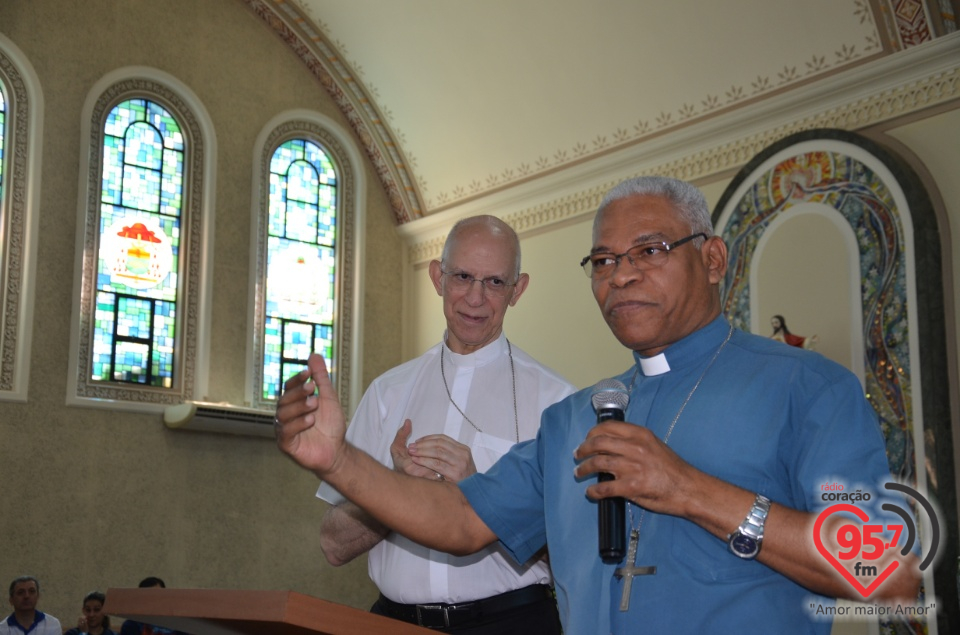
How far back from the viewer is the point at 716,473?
2.06 metres

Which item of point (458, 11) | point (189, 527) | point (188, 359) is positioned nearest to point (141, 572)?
point (189, 527)

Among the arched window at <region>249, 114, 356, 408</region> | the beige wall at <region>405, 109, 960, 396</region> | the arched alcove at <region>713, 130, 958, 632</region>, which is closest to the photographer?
the arched alcove at <region>713, 130, 958, 632</region>

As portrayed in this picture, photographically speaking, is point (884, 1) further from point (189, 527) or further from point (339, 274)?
point (189, 527)

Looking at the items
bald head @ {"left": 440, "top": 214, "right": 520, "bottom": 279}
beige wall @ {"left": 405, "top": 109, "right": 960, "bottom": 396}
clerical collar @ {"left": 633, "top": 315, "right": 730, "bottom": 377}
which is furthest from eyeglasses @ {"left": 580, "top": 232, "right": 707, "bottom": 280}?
beige wall @ {"left": 405, "top": 109, "right": 960, "bottom": 396}

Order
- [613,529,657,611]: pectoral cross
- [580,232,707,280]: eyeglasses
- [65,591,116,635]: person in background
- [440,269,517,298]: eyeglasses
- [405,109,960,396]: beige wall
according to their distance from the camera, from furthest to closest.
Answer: [65,591,116,635]: person in background
[405,109,960,396]: beige wall
[440,269,517,298]: eyeglasses
[580,232,707,280]: eyeglasses
[613,529,657,611]: pectoral cross

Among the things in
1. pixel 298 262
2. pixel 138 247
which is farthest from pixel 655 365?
pixel 298 262

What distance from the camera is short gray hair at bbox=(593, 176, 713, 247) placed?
2332 mm

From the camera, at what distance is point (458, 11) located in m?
10.2

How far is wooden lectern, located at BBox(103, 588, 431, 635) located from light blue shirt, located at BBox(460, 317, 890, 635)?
1.58ft

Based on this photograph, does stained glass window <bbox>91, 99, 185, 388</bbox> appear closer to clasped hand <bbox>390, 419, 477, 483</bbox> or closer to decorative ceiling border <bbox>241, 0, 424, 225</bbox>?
decorative ceiling border <bbox>241, 0, 424, 225</bbox>

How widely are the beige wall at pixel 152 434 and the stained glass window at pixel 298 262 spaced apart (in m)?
0.38

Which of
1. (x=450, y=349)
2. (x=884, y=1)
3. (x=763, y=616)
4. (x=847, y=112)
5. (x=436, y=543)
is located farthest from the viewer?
(x=847, y=112)

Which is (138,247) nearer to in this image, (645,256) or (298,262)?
(298,262)

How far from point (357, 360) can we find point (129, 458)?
268 cm
